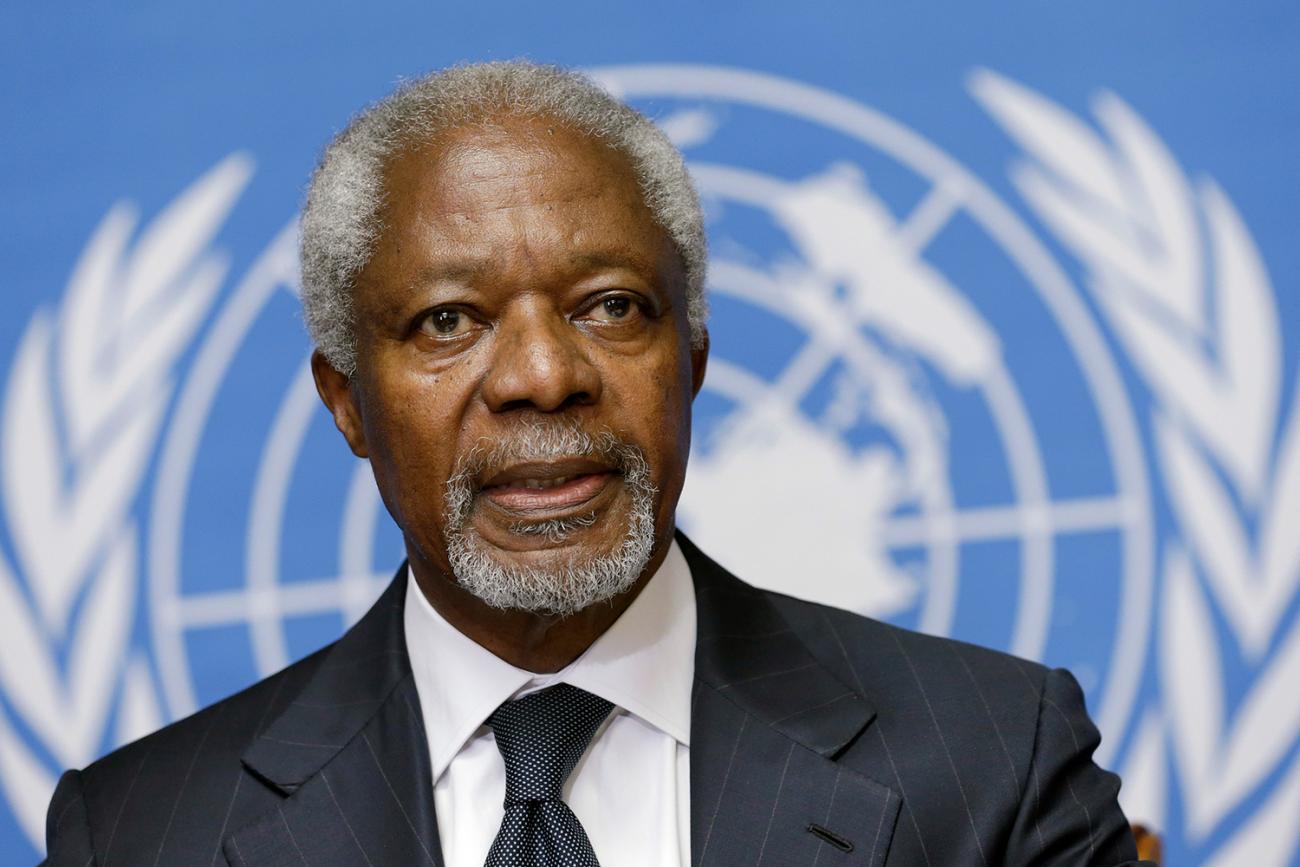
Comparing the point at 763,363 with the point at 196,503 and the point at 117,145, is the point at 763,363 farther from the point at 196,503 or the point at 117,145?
the point at 117,145

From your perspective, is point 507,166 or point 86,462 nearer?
point 507,166

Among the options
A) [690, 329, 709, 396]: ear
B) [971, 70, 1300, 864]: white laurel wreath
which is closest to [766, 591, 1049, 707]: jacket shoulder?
[690, 329, 709, 396]: ear

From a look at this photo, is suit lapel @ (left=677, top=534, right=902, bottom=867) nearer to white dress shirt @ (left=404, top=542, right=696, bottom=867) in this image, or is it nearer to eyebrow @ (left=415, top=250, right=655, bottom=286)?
white dress shirt @ (left=404, top=542, right=696, bottom=867)

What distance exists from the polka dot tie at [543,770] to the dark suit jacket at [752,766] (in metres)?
0.12

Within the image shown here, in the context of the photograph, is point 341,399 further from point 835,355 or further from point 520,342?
point 835,355

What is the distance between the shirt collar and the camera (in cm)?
200

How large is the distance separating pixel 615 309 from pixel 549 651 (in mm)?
457

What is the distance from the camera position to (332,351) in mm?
2084

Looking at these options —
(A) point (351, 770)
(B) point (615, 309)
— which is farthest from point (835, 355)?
(A) point (351, 770)

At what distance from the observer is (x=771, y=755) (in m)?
1.99

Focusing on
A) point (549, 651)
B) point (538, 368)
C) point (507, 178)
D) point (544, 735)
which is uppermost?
point (507, 178)

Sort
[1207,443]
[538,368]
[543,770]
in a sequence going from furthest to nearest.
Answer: [1207,443] → [543,770] → [538,368]

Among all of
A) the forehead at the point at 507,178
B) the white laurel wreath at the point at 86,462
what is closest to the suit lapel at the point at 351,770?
the forehead at the point at 507,178

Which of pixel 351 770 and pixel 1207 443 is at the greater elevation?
A: pixel 1207 443
